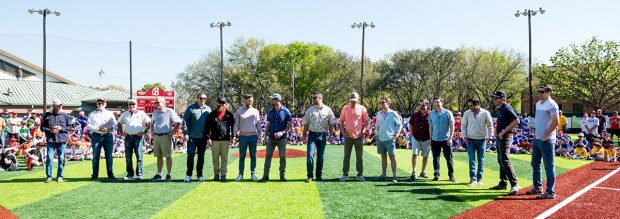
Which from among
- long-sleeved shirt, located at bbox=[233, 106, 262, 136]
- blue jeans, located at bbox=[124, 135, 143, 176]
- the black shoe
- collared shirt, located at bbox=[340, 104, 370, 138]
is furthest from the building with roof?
the black shoe

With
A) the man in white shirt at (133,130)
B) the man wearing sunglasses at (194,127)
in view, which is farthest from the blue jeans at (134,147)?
the man wearing sunglasses at (194,127)

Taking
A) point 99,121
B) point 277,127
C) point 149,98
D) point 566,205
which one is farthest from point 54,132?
point 149,98

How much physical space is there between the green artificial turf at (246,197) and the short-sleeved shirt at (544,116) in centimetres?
138

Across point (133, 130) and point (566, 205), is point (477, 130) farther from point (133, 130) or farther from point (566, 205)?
point (133, 130)

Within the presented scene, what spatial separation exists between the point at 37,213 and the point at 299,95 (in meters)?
52.9

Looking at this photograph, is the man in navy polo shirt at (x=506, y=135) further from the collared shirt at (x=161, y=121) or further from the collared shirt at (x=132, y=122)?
the collared shirt at (x=132, y=122)

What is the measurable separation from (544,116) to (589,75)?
33798 mm

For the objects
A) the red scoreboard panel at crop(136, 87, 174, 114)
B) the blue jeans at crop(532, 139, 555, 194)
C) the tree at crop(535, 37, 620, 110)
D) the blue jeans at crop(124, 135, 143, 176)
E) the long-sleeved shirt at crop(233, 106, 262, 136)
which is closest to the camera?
the blue jeans at crop(532, 139, 555, 194)

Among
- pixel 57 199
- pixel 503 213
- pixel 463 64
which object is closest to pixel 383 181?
pixel 503 213

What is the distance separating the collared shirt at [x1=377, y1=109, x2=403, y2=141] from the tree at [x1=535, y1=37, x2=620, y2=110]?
32.7 m

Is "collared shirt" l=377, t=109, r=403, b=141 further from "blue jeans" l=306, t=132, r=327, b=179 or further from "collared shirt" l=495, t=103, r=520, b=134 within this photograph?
"collared shirt" l=495, t=103, r=520, b=134

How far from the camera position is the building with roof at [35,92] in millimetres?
40000

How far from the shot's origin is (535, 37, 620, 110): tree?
112 feet

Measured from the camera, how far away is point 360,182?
8.99m
